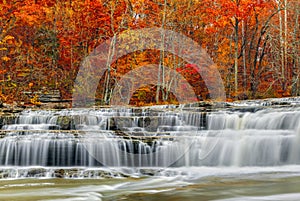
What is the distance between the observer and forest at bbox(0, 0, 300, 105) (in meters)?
17.2

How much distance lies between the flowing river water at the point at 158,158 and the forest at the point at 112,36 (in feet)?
26.0

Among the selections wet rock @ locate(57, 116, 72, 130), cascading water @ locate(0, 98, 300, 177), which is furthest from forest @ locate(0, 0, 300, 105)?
cascading water @ locate(0, 98, 300, 177)

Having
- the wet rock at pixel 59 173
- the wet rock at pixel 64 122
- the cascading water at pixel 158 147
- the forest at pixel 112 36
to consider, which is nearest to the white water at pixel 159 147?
the cascading water at pixel 158 147

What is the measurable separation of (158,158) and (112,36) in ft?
39.0

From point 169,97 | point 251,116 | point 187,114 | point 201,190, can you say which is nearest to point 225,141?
point 251,116

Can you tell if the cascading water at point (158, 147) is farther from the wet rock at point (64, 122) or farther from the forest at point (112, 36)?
the forest at point (112, 36)

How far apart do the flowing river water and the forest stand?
312 inches

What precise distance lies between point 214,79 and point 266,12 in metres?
6.38

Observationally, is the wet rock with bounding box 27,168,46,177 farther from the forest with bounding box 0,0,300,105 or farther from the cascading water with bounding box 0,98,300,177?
the forest with bounding box 0,0,300,105

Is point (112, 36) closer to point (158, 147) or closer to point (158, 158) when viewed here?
point (158, 147)

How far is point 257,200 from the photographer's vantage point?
14.4 feet

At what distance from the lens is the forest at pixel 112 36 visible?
17.2 metres

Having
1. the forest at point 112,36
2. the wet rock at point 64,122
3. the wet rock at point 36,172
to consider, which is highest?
the forest at point 112,36

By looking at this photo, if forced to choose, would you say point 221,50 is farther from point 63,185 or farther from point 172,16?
point 63,185
